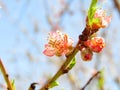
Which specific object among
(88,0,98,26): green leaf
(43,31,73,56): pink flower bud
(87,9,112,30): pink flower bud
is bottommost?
(43,31,73,56): pink flower bud

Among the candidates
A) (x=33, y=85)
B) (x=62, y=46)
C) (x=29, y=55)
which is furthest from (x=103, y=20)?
(x=29, y=55)

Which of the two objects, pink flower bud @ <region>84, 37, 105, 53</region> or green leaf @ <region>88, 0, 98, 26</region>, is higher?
green leaf @ <region>88, 0, 98, 26</region>

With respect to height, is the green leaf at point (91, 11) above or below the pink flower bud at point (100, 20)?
Answer: above

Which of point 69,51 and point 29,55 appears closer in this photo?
point 69,51

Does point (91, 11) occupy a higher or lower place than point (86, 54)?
higher

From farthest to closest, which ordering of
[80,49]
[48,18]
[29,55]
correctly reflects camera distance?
[29,55] → [48,18] → [80,49]

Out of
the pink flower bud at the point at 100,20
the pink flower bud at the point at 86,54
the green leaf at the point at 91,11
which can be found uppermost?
the green leaf at the point at 91,11

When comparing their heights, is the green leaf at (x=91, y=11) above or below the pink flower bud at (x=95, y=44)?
above

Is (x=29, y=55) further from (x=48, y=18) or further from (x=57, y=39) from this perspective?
(x=57, y=39)
